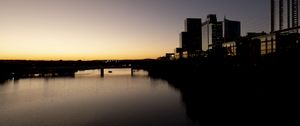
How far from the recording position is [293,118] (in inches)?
1255

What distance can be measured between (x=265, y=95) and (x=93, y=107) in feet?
92.1

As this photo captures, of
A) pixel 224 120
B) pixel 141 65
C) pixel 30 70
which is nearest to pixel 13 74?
pixel 30 70

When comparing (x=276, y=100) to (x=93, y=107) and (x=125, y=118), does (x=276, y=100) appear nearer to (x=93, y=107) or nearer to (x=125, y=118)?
(x=125, y=118)

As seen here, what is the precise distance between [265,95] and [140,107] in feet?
68.0

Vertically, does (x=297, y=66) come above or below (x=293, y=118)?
above

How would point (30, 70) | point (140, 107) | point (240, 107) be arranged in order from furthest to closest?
1. point (30, 70)
2. point (140, 107)
3. point (240, 107)

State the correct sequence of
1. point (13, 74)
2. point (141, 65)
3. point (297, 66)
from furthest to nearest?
point (141, 65) → point (13, 74) → point (297, 66)

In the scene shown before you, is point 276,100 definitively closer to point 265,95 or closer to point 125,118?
point 265,95

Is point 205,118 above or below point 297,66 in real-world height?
below

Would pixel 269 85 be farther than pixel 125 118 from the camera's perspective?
Yes

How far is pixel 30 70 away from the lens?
160 meters

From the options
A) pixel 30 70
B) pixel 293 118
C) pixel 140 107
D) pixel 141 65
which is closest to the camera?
pixel 293 118

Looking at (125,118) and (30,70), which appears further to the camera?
(30,70)

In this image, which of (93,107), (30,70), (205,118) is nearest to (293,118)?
(205,118)
